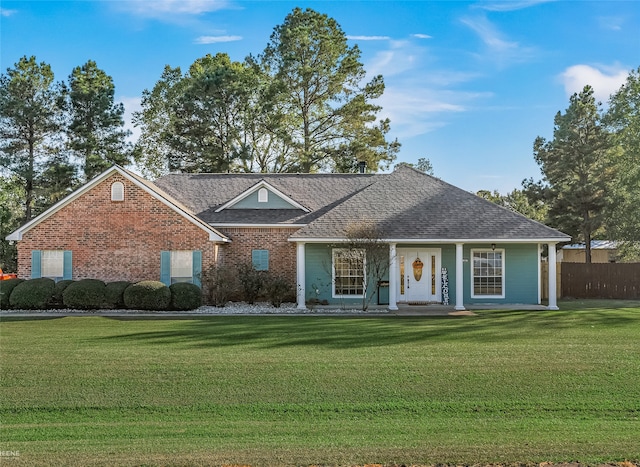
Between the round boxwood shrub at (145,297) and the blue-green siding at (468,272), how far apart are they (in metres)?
5.42

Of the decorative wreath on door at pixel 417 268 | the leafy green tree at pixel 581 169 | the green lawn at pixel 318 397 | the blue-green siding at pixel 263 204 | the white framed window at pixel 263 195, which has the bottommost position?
the green lawn at pixel 318 397

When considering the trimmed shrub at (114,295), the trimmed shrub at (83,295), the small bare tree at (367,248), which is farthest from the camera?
the small bare tree at (367,248)

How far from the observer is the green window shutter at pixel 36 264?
2186 centimetres

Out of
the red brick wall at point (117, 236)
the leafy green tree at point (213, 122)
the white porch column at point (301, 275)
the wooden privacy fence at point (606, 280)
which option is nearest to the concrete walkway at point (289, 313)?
the white porch column at point (301, 275)

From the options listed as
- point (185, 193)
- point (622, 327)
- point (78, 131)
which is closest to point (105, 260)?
point (185, 193)

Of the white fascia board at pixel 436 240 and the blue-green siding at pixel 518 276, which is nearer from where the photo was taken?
the white fascia board at pixel 436 240

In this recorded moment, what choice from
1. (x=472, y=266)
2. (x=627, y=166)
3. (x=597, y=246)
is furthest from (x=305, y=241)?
(x=597, y=246)

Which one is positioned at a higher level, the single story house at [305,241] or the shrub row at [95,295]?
the single story house at [305,241]

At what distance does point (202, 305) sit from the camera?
21953mm

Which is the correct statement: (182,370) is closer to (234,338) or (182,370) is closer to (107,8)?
(234,338)

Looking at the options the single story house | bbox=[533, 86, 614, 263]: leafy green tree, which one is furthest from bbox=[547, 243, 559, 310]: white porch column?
bbox=[533, 86, 614, 263]: leafy green tree

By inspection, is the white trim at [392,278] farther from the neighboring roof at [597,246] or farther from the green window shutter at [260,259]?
the neighboring roof at [597,246]

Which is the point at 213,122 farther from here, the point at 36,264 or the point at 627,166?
the point at 627,166

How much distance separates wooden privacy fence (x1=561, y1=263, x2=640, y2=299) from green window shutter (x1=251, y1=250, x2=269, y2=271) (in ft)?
47.1
